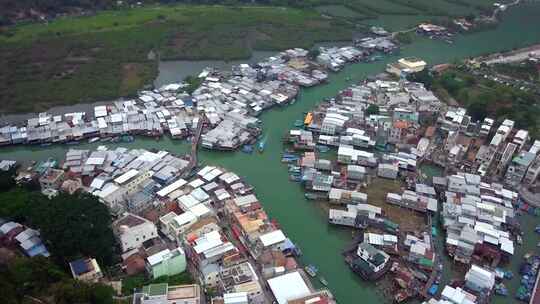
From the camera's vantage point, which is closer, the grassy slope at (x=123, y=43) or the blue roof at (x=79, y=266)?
the blue roof at (x=79, y=266)

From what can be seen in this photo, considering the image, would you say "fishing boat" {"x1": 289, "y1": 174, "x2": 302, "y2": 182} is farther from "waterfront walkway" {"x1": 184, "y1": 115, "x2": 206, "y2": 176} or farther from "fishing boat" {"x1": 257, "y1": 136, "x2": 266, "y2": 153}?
Result: "waterfront walkway" {"x1": 184, "y1": 115, "x2": 206, "y2": 176}

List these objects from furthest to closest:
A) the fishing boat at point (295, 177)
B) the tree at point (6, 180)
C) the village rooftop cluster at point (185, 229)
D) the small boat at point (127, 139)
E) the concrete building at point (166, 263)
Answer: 1. the small boat at point (127, 139)
2. the fishing boat at point (295, 177)
3. the tree at point (6, 180)
4. the concrete building at point (166, 263)
5. the village rooftop cluster at point (185, 229)

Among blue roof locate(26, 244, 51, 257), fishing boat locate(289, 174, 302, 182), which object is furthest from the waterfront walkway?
blue roof locate(26, 244, 51, 257)

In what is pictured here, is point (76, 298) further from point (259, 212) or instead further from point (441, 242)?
point (441, 242)

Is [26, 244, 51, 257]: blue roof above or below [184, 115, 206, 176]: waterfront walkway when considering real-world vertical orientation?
below

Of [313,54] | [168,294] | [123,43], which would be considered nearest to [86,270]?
[168,294]

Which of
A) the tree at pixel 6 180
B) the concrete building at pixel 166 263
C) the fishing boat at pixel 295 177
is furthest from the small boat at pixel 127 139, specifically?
the concrete building at pixel 166 263

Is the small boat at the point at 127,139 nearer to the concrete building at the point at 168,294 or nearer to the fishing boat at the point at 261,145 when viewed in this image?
the fishing boat at the point at 261,145
